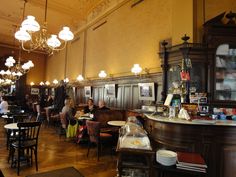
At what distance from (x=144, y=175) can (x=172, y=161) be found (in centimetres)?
46

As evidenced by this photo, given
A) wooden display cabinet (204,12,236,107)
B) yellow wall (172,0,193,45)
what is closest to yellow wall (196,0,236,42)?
yellow wall (172,0,193,45)

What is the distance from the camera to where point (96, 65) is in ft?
29.3

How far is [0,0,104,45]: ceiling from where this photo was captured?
822 cm

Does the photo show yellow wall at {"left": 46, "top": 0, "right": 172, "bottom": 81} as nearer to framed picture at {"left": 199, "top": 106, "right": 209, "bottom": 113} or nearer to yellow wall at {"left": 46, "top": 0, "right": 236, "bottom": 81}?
yellow wall at {"left": 46, "top": 0, "right": 236, "bottom": 81}

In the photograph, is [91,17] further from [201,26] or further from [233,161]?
[233,161]

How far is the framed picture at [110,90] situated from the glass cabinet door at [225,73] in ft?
13.4

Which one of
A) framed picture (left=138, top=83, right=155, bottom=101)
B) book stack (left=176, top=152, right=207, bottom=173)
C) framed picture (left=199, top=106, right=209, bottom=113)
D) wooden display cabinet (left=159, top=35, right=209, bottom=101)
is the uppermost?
wooden display cabinet (left=159, top=35, right=209, bottom=101)

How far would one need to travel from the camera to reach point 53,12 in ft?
29.7

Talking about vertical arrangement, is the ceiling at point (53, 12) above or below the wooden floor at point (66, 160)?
above

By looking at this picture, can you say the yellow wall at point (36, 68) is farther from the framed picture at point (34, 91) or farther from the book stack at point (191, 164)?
the book stack at point (191, 164)

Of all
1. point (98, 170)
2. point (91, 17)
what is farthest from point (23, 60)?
point (98, 170)

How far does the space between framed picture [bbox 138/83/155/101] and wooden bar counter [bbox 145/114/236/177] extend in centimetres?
254

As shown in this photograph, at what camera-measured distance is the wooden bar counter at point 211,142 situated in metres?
2.71

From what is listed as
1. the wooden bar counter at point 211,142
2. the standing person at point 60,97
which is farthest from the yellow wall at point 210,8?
the standing person at point 60,97
